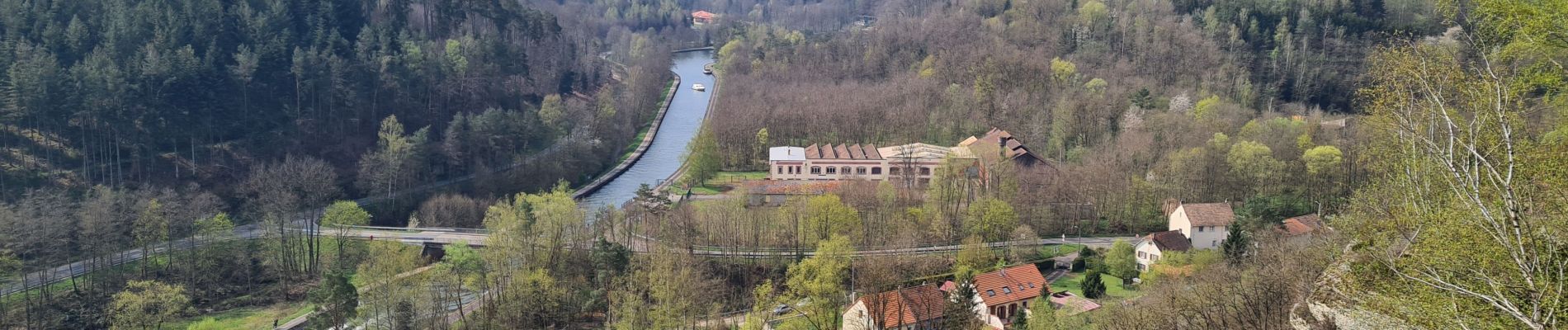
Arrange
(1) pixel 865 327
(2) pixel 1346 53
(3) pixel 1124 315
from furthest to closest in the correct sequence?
1. (2) pixel 1346 53
2. (1) pixel 865 327
3. (3) pixel 1124 315

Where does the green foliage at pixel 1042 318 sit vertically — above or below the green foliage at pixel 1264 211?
below

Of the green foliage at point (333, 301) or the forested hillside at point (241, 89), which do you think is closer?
the green foliage at point (333, 301)

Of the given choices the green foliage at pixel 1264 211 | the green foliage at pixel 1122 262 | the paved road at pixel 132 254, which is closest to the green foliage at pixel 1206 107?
the green foliage at pixel 1264 211

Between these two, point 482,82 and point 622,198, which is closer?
point 622,198

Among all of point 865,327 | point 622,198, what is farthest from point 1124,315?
point 622,198

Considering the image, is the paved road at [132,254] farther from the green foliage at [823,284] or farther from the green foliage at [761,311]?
the green foliage at [823,284]

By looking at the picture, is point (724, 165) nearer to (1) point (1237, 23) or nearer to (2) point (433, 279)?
(2) point (433, 279)

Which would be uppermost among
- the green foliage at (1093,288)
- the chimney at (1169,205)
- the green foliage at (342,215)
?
the green foliage at (342,215)
